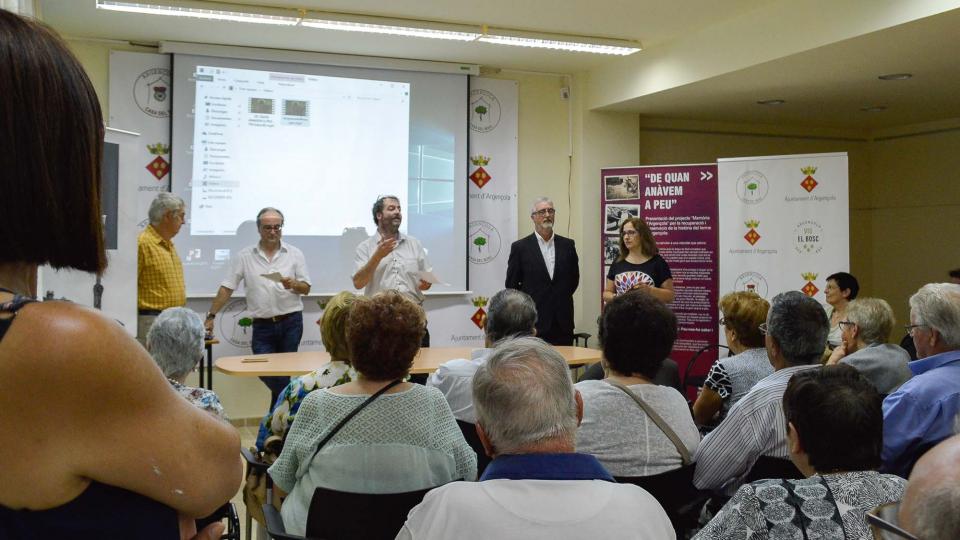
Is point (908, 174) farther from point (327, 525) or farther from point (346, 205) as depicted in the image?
point (327, 525)

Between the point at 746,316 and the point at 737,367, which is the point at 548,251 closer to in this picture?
the point at 746,316

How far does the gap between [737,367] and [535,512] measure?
2028mm

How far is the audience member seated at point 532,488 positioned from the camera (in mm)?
1385

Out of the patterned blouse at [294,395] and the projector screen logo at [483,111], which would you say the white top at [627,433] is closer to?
the patterned blouse at [294,395]

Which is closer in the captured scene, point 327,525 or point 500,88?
point 327,525

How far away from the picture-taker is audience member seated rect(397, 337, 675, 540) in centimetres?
138

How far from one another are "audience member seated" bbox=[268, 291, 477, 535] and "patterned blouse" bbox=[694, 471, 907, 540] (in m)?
0.82

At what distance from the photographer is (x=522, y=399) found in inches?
61.7

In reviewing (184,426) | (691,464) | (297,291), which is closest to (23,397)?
(184,426)

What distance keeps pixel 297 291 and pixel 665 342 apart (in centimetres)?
390

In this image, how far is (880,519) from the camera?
75 cm

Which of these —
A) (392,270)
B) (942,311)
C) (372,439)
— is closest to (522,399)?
(372,439)

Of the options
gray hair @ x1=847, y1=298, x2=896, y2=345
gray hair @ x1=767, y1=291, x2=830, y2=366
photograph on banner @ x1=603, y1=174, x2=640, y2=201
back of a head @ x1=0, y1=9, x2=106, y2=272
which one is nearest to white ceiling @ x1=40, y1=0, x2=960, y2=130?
photograph on banner @ x1=603, y1=174, x2=640, y2=201

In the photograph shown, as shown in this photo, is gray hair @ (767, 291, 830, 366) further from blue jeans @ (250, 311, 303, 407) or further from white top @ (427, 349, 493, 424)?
blue jeans @ (250, 311, 303, 407)
